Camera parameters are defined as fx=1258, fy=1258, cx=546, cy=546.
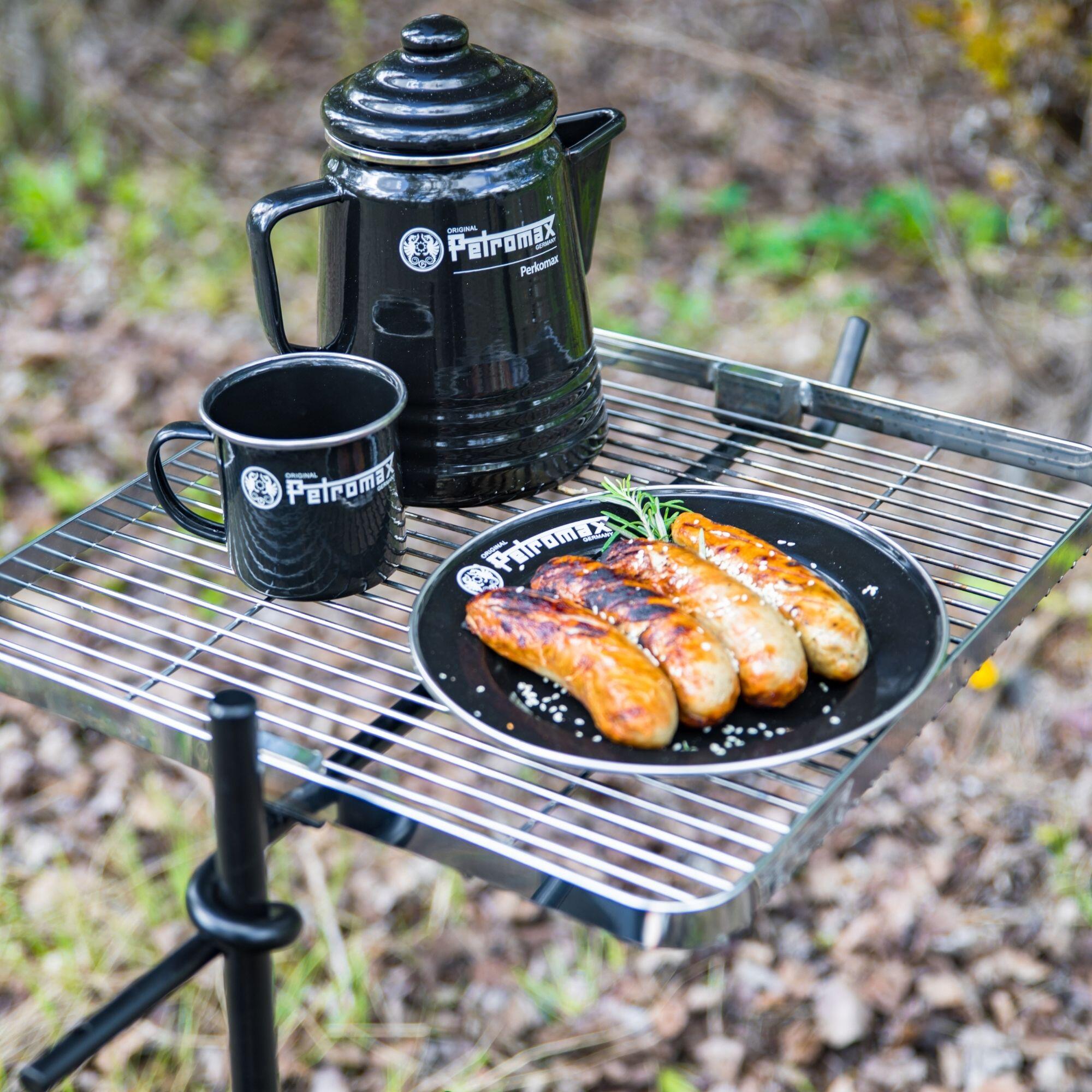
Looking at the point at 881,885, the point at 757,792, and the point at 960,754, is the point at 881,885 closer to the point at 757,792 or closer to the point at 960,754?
the point at 960,754

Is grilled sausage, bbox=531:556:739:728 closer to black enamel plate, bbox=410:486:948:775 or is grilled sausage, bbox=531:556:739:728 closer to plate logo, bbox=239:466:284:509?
black enamel plate, bbox=410:486:948:775

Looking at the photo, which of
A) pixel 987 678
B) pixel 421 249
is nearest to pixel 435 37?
pixel 421 249

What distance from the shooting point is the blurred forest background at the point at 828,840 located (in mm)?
2156

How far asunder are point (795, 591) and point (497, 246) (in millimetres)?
448

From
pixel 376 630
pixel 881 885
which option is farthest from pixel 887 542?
pixel 376 630

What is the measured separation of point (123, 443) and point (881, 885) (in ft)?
7.27

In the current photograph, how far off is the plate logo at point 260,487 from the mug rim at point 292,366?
3 cm

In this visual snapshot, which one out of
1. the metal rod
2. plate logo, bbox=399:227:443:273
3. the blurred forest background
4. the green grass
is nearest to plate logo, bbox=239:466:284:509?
plate logo, bbox=399:227:443:273

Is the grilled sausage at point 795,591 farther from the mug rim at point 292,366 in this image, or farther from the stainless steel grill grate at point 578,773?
the mug rim at point 292,366

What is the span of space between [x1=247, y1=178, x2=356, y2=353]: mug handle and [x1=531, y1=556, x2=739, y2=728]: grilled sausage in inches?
14.2

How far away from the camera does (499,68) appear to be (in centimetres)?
124

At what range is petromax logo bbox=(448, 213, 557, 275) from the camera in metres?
1.23

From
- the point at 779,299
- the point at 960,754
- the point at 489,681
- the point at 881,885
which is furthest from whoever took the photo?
the point at 779,299

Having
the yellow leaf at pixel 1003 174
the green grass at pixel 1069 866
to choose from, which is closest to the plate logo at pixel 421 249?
the green grass at pixel 1069 866
